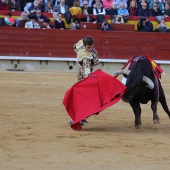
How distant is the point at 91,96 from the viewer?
26.0 feet

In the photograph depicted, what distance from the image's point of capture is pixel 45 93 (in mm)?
11781

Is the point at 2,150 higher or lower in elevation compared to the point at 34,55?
higher

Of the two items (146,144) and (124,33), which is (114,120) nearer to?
(146,144)

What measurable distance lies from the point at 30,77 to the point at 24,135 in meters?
6.91

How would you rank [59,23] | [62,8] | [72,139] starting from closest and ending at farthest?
[72,139] → [62,8] → [59,23]

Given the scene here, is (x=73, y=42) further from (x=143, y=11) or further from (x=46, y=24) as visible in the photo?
(x=143, y=11)

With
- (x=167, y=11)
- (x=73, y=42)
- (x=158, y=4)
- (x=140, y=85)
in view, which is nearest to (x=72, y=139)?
(x=140, y=85)

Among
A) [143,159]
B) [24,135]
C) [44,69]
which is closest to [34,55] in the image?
[44,69]

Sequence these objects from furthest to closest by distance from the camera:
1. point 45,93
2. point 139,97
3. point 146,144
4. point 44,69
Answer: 1. point 44,69
2. point 45,93
3. point 139,97
4. point 146,144

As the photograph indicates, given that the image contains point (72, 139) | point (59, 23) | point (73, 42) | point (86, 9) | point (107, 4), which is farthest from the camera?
point (73, 42)

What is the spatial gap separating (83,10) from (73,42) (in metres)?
0.84

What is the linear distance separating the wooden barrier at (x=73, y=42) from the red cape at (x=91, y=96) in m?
8.94

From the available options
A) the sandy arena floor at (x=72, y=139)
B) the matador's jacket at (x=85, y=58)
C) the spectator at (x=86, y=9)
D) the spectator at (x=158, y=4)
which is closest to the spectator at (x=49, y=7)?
the spectator at (x=86, y=9)

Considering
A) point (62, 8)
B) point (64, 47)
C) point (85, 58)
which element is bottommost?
point (64, 47)
